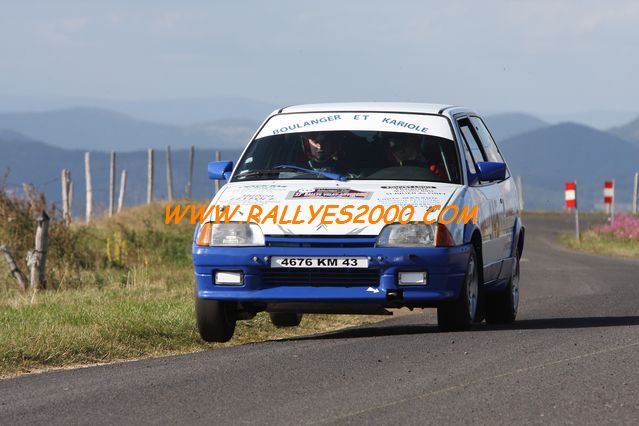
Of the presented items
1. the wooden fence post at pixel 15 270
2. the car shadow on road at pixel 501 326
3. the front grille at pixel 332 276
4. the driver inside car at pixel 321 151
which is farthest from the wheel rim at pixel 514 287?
the wooden fence post at pixel 15 270

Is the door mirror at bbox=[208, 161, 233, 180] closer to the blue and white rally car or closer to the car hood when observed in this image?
the blue and white rally car

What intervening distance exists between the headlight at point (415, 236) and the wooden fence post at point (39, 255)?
8943mm

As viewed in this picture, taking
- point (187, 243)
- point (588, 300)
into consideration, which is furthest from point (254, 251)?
point (187, 243)

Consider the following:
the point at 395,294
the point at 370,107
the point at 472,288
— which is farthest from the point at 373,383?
the point at 370,107

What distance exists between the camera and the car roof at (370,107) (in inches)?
470

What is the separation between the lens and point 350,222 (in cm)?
1016

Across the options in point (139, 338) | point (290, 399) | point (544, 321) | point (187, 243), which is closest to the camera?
point (290, 399)

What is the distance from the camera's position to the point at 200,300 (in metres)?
10.6

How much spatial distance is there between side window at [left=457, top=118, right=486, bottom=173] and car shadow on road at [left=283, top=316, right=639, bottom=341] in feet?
4.80

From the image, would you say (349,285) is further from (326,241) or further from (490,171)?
(490,171)

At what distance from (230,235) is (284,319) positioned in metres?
2.44

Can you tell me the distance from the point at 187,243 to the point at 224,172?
44.6 ft

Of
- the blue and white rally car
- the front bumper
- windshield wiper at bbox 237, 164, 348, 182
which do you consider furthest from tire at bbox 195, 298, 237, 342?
windshield wiper at bbox 237, 164, 348, 182

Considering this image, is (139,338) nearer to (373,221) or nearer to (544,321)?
(373,221)
